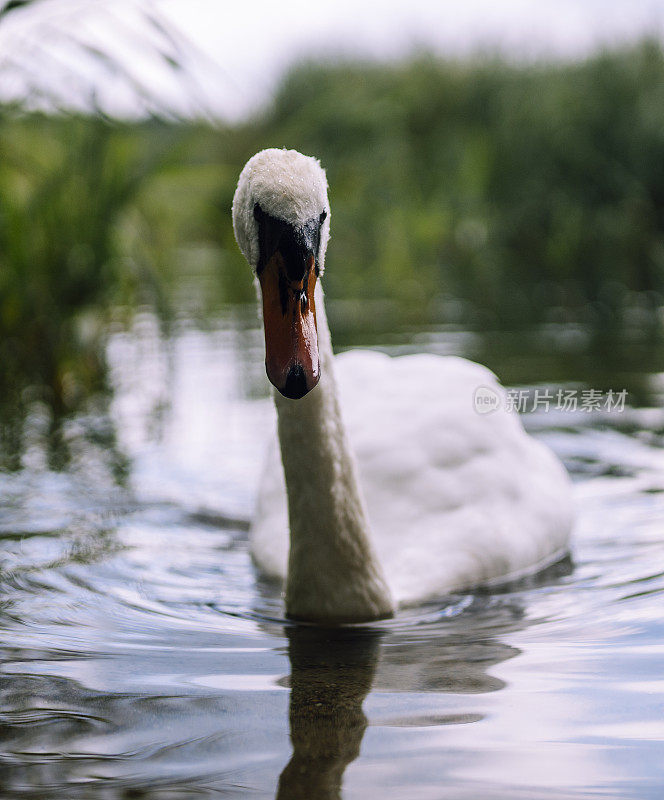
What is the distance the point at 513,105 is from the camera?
41.9 ft

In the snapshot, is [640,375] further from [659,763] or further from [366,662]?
[659,763]

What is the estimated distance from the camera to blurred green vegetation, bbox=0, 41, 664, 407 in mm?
5863

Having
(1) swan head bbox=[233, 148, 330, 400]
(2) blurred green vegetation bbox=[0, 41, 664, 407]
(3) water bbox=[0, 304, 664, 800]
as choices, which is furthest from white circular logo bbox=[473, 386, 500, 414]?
(2) blurred green vegetation bbox=[0, 41, 664, 407]

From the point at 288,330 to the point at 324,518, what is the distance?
0.72 meters

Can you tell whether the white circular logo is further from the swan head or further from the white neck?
the swan head

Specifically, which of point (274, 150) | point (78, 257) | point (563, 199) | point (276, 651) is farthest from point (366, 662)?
point (563, 199)

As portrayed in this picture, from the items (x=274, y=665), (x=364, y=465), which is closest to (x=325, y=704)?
(x=274, y=665)

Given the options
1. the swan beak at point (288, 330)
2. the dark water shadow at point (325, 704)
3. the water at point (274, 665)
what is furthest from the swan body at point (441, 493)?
the swan beak at point (288, 330)

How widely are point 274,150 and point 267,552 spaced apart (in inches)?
59.2

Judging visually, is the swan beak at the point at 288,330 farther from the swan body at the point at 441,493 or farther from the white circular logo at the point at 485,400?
the white circular logo at the point at 485,400

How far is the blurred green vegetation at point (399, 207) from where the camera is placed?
586cm

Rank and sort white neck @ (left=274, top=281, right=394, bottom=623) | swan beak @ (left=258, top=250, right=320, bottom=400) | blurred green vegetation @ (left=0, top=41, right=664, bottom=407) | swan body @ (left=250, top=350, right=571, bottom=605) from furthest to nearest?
blurred green vegetation @ (left=0, top=41, right=664, bottom=407) → swan body @ (left=250, top=350, right=571, bottom=605) → white neck @ (left=274, top=281, right=394, bottom=623) → swan beak @ (left=258, top=250, right=320, bottom=400)

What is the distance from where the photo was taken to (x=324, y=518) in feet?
10.3

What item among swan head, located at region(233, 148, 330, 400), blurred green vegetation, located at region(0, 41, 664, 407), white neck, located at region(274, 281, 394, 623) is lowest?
white neck, located at region(274, 281, 394, 623)
